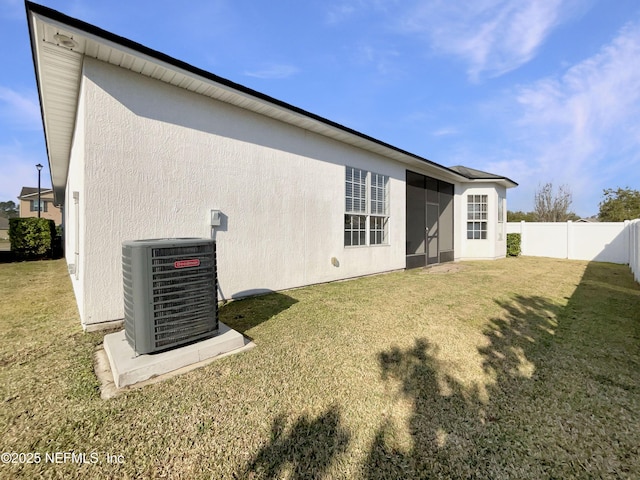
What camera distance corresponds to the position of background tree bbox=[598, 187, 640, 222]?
24.5 meters

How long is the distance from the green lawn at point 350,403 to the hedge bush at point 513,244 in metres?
11.4

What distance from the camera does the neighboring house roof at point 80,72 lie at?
322cm

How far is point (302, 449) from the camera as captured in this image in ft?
5.97

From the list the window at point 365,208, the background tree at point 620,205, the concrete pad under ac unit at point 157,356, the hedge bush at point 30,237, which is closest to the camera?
the concrete pad under ac unit at point 157,356

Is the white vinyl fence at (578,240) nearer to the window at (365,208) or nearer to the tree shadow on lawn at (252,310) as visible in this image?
the window at (365,208)

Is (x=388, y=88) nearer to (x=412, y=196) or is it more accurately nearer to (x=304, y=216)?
(x=412, y=196)

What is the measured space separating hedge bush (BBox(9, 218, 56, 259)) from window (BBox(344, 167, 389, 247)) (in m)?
13.4

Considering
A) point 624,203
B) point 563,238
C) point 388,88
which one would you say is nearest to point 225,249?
point 388,88

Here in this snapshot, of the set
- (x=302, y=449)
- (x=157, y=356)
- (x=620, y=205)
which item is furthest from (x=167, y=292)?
(x=620, y=205)

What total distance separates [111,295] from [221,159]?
9.01ft

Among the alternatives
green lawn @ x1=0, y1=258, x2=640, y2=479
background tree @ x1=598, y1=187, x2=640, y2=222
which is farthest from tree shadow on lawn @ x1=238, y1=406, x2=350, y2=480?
background tree @ x1=598, y1=187, x2=640, y2=222

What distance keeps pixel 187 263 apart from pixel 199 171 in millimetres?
2390

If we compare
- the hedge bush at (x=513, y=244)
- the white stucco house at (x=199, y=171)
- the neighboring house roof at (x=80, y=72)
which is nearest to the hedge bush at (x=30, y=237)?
the white stucco house at (x=199, y=171)

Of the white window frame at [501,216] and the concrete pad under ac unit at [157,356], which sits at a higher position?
the white window frame at [501,216]
